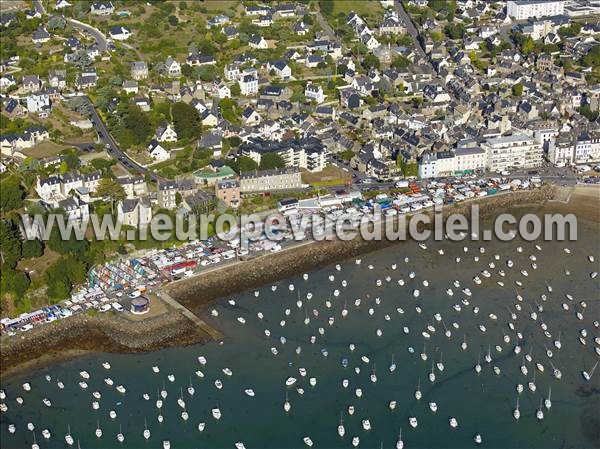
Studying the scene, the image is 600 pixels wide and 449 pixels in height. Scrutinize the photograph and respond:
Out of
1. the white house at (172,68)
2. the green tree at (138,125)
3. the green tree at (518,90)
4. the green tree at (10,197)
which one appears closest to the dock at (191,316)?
the green tree at (10,197)

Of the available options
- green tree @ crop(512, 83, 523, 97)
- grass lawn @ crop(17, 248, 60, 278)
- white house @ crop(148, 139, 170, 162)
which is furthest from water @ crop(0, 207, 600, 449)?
green tree @ crop(512, 83, 523, 97)

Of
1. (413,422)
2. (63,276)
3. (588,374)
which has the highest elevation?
(63,276)

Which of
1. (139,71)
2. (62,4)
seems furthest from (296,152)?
(62,4)

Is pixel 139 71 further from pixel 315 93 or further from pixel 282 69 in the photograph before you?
pixel 315 93

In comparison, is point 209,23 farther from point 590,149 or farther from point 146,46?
point 590,149

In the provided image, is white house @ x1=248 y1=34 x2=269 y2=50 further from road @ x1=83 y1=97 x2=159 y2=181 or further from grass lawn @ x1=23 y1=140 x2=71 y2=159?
grass lawn @ x1=23 y1=140 x2=71 y2=159

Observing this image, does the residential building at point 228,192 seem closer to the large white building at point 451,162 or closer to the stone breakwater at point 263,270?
the stone breakwater at point 263,270
